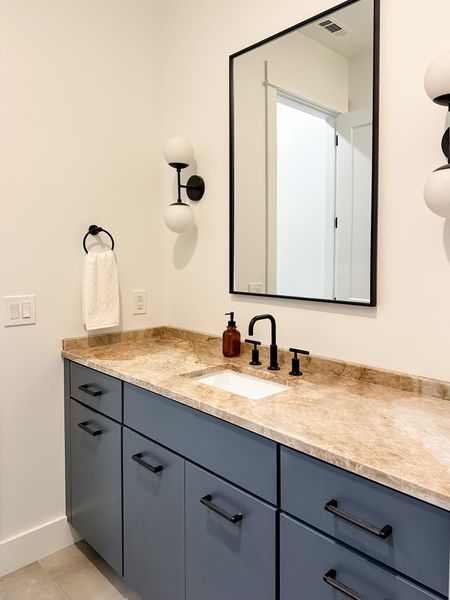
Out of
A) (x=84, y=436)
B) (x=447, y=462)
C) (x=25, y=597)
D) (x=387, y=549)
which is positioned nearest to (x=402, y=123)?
(x=447, y=462)

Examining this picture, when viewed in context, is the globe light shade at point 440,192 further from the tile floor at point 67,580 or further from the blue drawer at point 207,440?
the tile floor at point 67,580

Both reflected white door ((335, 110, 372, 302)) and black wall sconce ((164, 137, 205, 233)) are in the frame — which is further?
black wall sconce ((164, 137, 205, 233))

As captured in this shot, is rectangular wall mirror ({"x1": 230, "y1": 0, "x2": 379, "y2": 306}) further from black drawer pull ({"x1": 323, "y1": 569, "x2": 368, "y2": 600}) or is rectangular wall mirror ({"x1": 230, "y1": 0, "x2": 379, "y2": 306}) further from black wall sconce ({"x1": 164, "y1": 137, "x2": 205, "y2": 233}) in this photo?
black drawer pull ({"x1": 323, "y1": 569, "x2": 368, "y2": 600})

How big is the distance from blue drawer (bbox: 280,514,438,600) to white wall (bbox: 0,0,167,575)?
4.41ft

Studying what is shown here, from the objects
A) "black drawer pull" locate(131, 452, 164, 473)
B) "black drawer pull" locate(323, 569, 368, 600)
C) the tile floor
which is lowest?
the tile floor

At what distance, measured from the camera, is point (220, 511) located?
129 cm

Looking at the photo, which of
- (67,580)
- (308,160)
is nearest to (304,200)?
(308,160)

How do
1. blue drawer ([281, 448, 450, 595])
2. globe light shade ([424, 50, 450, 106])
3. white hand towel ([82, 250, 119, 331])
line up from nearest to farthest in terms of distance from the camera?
blue drawer ([281, 448, 450, 595])
globe light shade ([424, 50, 450, 106])
white hand towel ([82, 250, 119, 331])

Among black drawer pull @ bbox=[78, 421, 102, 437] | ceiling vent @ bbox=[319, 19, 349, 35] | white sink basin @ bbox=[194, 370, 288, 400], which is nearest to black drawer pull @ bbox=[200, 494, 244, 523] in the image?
white sink basin @ bbox=[194, 370, 288, 400]

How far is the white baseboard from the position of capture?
6.40 ft

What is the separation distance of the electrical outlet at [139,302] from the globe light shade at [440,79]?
5.27 feet

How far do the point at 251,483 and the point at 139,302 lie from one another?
4.43 ft

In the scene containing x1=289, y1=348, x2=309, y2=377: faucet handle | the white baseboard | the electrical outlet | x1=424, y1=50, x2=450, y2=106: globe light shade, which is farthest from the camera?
the electrical outlet

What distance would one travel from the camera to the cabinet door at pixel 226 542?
119 centimetres
